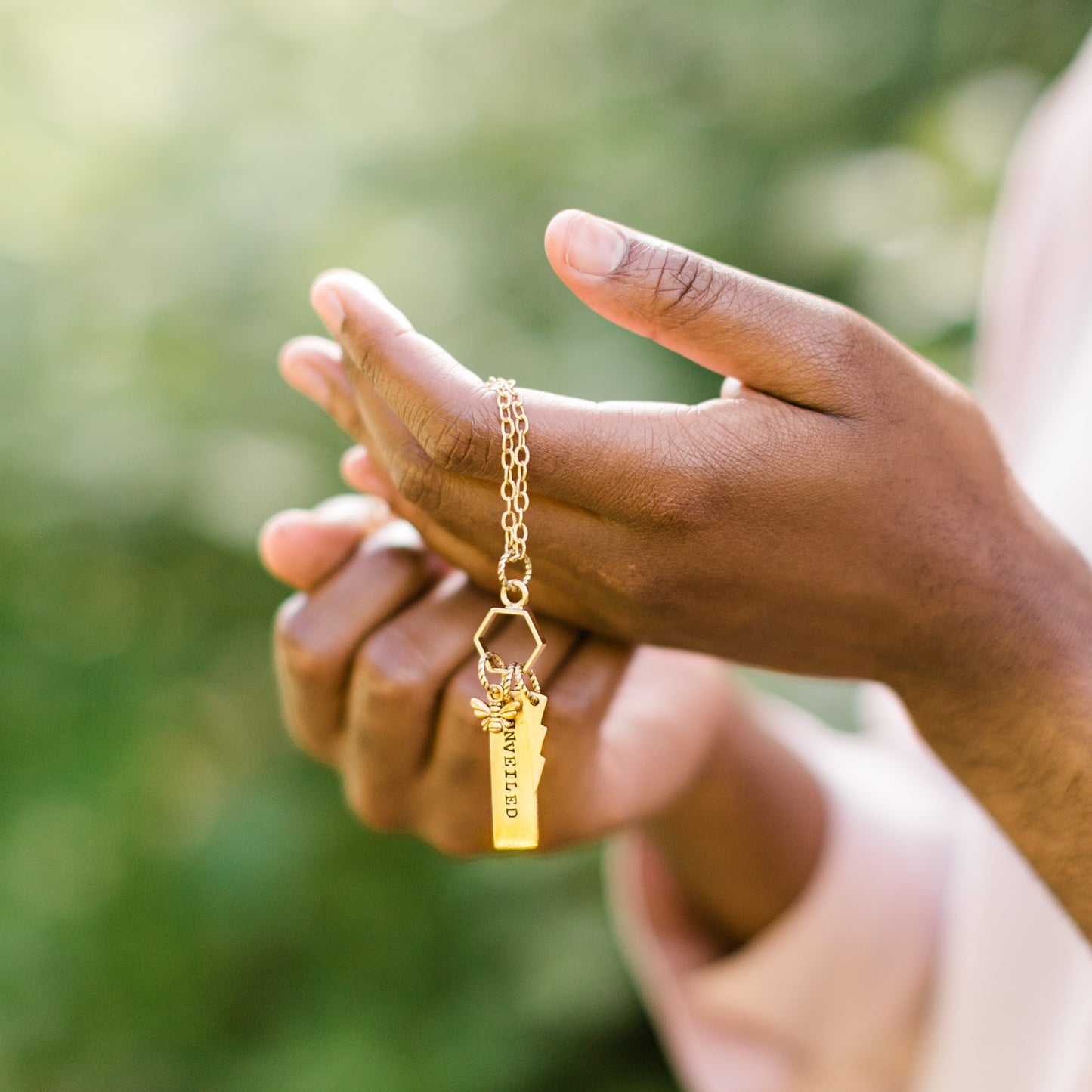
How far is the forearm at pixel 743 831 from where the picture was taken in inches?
75.5

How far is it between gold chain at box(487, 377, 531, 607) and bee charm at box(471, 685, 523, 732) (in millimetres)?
112

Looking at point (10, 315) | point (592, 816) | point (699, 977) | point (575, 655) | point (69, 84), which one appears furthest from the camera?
point (69, 84)

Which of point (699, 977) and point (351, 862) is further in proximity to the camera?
point (351, 862)

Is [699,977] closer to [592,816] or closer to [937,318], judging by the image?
[592,816]

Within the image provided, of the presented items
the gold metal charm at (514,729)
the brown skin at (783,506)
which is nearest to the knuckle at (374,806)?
the gold metal charm at (514,729)

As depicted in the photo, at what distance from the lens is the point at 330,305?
1155 millimetres

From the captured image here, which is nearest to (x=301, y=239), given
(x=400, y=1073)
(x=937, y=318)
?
(x=937, y=318)

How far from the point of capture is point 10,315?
2.58 meters

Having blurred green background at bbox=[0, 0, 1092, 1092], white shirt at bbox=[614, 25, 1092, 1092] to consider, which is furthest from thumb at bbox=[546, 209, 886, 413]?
blurred green background at bbox=[0, 0, 1092, 1092]

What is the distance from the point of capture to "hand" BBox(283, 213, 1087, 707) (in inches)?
42.4

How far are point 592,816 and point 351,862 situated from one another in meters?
1.36

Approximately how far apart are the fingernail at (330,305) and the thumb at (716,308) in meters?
0.25

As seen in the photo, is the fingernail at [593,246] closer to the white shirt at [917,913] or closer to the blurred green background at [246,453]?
the white shirt at [917,913]

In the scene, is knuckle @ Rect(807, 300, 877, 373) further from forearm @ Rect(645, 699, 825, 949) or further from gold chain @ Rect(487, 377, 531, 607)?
forearm @ Rect(645, 699, 825, 949)
